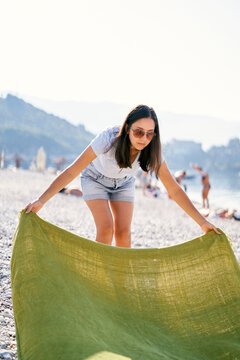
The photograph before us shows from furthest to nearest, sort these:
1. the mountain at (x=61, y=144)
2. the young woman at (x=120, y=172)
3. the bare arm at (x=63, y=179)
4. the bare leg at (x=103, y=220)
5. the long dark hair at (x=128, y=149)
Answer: the mountain at (x=61, y=144) < the bare leg at (x=103, y=220) < the long dark hair at (x=128, y=149) < the young woman at (x=120, y=172) < the bare arm at (x=63, y=179)

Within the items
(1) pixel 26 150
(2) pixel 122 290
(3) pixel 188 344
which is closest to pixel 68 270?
(2) pixel 122 290

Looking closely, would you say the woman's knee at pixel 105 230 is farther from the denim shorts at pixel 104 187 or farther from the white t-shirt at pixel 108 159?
the white t-shirt at pixel 108 159

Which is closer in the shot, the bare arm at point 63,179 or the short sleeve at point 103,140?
the bare arm at point 63,179

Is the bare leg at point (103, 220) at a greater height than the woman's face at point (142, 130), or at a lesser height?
lesser

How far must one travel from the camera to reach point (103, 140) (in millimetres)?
3424

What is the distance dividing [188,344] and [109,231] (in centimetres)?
121

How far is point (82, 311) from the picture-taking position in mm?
2820

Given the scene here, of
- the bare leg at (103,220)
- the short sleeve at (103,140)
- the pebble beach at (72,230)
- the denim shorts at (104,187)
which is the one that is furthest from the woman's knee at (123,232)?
the pebble beach at (72,230)

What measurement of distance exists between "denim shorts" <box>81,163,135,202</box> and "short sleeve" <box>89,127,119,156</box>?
42cm

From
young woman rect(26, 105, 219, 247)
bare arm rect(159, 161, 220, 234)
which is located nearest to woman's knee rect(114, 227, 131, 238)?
young woman rect(26, 105, 219, 247)

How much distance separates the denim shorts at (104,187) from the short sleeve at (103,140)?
1.38ft

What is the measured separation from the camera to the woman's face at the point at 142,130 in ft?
10.9

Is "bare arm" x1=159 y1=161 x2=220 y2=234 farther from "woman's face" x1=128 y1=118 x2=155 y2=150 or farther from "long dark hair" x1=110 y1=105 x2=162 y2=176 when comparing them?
"woman's face" x1=128 y1=118 x2=155 y2=150

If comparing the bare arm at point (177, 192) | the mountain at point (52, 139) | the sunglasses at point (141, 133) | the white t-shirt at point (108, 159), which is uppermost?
the mountain at point (52, 139)
